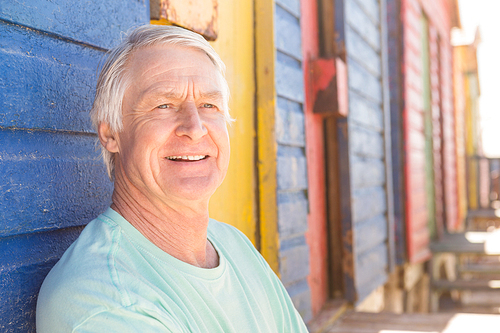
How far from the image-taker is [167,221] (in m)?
1.24

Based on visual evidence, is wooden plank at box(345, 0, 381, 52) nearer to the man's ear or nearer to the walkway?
the walkway

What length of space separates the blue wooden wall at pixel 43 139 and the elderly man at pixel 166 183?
0.10 m

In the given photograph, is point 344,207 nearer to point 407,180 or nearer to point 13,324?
point 407,180

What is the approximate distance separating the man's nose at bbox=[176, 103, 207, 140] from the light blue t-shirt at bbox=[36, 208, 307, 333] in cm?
27

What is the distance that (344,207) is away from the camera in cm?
358

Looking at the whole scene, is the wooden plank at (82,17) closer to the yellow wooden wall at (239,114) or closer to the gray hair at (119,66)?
the gray hair at (119,66)

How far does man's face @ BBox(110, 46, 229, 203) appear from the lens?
3.91ft

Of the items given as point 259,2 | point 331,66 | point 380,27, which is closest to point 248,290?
point 259,2

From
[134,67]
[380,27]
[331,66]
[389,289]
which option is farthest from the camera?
[389,289]

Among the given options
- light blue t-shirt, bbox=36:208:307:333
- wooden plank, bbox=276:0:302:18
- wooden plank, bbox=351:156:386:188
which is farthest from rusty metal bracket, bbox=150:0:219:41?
wooden plank, bbox=351:156:386:188

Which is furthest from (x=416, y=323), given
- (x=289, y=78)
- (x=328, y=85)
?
(x=289, y=78)

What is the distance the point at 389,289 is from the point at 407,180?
4.11ft

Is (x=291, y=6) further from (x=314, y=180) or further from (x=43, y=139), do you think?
(x=43, y=139)

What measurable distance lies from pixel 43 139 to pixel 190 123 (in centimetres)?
38
